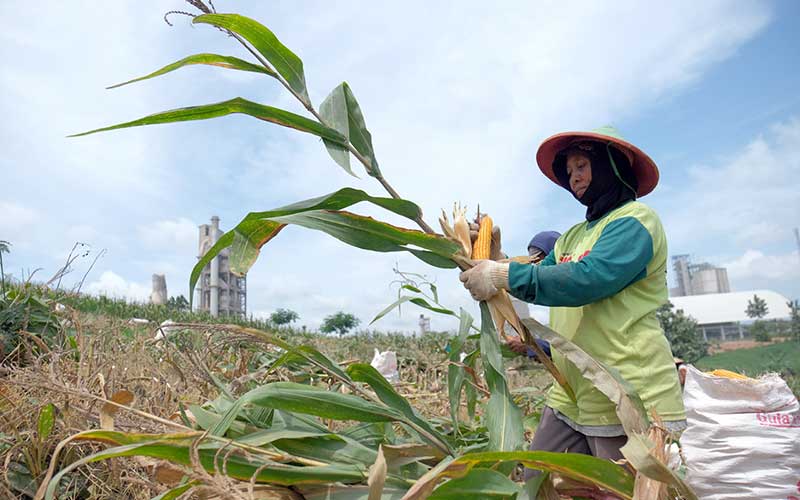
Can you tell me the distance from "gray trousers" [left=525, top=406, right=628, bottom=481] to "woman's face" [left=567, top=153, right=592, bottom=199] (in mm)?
807

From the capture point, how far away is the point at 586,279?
1473 mm

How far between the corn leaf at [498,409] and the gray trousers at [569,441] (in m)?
0.29

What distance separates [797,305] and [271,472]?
32.6 m

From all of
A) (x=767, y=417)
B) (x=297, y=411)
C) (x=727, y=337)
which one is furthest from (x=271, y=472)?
(x=727, y=337)

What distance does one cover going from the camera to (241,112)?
4.53 ft

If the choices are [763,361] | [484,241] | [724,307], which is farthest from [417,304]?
[724,307]

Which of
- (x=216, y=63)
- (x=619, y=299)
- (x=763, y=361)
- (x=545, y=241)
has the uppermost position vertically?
(x=216, y=63)

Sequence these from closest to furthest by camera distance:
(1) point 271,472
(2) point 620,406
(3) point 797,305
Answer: (1) point 271,472
(2) point 620,406
(3) point 797,305

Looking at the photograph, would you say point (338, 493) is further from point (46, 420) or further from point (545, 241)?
point (545, 241)

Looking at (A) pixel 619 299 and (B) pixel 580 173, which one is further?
(B) pixel 580 173

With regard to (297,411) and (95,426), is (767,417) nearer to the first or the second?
(297,411)

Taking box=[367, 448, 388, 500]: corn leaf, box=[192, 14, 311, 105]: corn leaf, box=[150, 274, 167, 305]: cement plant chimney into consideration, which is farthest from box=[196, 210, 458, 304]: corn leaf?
box=[150, 274, 167, 305]: cement plant chimney

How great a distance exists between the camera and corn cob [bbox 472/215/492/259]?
1722 millimetres

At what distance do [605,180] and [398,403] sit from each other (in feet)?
3.47
